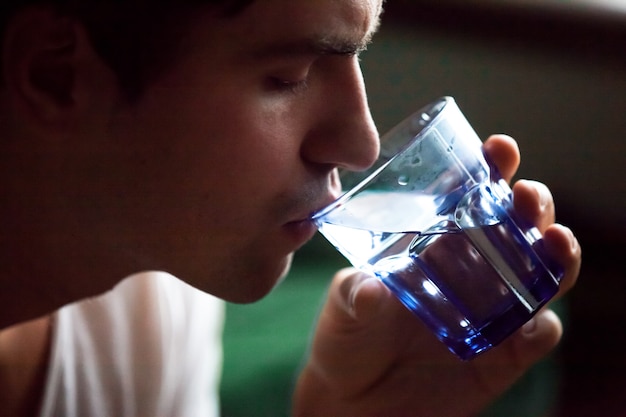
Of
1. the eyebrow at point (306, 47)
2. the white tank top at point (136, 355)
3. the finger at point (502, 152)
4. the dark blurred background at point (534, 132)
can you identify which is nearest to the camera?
the eyebrow at point (306, 47)

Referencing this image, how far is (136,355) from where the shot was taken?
0.83 m

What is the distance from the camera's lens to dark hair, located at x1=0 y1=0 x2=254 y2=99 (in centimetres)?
54

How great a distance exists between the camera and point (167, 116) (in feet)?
1.84

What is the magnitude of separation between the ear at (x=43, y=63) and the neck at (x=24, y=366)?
29 cm

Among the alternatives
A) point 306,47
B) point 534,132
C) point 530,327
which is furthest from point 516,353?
point 534,132

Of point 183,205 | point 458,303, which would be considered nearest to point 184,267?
point 183,205

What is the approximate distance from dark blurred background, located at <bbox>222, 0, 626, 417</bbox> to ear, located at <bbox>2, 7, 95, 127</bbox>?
447 millimetres

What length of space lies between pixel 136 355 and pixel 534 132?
699 millimetres

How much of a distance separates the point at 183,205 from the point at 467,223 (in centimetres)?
22

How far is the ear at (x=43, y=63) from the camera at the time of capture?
1.78 ft

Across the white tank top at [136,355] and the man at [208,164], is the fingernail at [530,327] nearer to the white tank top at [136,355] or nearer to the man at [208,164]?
the man at [208,164]

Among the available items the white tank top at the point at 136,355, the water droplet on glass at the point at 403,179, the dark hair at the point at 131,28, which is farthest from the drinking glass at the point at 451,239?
the white tank top at the point at 136,355

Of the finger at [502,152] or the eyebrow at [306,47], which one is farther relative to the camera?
the finger at [502,152]

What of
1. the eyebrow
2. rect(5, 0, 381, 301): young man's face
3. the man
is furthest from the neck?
the eyebrow
